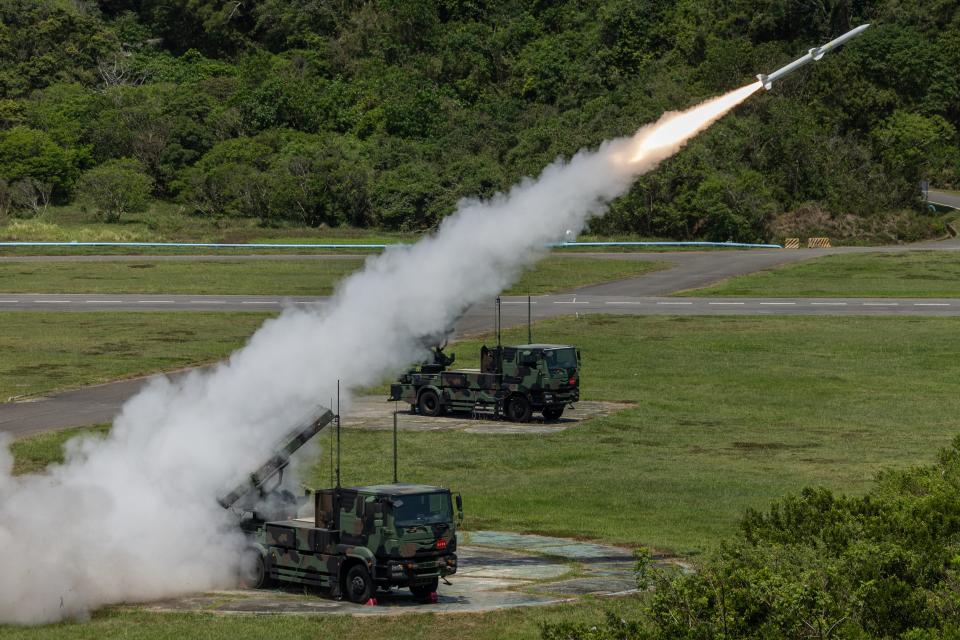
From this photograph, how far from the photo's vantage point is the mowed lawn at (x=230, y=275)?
106m

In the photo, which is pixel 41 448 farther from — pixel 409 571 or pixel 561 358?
pixel 409 571

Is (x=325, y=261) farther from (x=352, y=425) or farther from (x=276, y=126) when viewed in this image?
(x=352, y=425)

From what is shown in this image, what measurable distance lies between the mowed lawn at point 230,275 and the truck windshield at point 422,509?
66970 millimetres

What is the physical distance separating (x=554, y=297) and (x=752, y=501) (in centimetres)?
5850

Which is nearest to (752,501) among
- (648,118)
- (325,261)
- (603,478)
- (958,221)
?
(603,478)

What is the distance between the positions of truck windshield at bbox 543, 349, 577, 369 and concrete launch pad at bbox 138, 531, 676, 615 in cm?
1934

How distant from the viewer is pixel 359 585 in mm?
32562

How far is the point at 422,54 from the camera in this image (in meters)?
169

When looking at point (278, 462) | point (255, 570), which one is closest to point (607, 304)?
point (278, 462)

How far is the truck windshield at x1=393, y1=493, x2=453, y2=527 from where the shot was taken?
32.2m

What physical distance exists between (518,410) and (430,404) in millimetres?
4073

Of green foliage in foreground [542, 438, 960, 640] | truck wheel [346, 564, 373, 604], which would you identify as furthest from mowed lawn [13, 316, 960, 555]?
truck wheel [346, 564, 373, 604]

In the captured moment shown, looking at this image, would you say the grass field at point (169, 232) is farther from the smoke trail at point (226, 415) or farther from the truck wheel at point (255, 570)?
the truck wheel at point (255, 570)

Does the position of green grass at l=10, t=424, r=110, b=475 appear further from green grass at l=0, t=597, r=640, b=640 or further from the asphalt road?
the asphalt road
